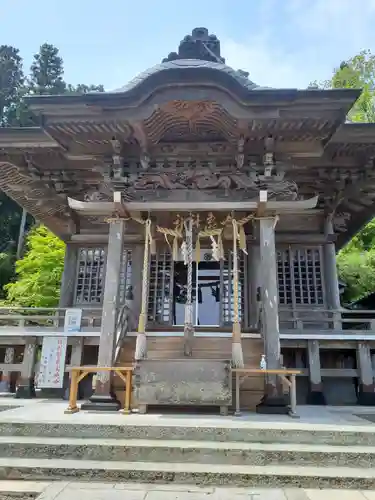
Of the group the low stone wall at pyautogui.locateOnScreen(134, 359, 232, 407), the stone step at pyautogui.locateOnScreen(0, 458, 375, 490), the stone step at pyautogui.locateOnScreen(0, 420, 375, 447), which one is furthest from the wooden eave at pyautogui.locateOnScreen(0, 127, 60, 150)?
the stone step at pyautogui.locateOnScreen(0, 458, 375, 490)

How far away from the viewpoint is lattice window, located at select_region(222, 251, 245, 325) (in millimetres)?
9547

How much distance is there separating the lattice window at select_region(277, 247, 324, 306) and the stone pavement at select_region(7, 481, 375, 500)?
250 inches

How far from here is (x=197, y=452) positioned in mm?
3924

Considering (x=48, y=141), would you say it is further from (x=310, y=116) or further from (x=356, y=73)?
(x=356, y=73)

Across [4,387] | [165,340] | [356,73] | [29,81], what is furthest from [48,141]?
[29,81]

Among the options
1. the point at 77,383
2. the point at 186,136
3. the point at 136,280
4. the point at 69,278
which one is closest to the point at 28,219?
the point at 69,278

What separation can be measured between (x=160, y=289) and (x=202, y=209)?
128 inches

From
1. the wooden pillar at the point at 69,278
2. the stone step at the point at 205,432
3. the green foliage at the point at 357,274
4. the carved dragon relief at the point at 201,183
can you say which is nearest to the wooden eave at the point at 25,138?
the carved dragon relief at the point at 201,183

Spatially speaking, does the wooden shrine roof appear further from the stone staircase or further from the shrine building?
the stone staircase

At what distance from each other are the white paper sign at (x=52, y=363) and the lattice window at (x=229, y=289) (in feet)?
12.5

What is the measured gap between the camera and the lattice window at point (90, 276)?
10.1m

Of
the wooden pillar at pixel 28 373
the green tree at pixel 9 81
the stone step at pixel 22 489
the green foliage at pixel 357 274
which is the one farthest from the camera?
the green tree at pixel 9 81

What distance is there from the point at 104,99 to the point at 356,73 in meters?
23.0

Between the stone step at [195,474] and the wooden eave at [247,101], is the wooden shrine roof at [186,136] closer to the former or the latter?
the wooden eave at [247,101]
